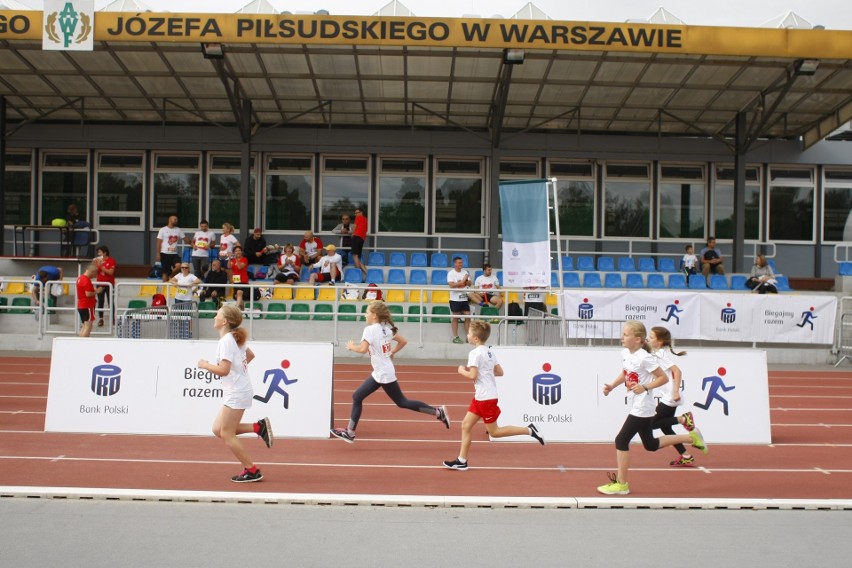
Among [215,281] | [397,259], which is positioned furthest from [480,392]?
[397,259]

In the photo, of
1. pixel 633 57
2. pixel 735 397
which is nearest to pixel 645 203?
pixel 633 57

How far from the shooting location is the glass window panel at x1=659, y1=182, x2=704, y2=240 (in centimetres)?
2947

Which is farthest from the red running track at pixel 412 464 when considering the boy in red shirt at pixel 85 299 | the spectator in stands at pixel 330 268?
the spectator in stands at pixel 330 268

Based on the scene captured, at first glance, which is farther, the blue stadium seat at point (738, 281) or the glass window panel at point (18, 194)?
the glass window panel at point (18, 194)

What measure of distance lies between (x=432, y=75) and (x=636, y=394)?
17116 mm

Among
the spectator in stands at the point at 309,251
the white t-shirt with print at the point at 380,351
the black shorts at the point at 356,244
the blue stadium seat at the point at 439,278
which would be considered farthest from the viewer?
the blue stadium seat at the point at 439,278

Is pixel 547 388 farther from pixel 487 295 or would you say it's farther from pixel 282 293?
pixel 282 293

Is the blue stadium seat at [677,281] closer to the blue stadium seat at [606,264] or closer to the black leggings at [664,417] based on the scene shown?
the blue stadium seat at [606,264]

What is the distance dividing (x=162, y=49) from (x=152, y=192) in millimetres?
8318

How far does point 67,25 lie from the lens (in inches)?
779

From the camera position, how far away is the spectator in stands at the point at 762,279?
21402 millimetres

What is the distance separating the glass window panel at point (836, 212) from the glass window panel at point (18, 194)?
2767cm

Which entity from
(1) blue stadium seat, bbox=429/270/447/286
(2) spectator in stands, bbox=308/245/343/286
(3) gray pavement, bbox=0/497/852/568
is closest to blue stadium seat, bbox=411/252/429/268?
(1) blue stadium seat, bbox=429/270/447/286

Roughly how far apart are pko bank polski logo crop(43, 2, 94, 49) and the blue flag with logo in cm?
1144
